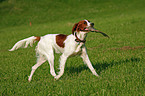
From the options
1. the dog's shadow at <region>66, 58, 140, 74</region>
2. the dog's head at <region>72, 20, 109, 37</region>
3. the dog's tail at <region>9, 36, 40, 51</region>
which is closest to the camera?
the dog's head at <region>72, 20, 109, 37</region>

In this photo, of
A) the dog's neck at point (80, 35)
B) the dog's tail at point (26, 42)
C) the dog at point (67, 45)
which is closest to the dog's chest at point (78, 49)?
the dog at point (67, 45)

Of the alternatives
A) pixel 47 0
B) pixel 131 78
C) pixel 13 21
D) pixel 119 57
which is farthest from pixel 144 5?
pixel 131 78

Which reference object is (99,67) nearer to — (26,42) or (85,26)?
(85,26)

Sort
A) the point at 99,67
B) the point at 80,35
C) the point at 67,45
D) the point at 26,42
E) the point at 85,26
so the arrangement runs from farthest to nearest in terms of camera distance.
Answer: the point at 99,67
the point at 26,42
the point at 67,45
the point at 80,35
the point at 85,26

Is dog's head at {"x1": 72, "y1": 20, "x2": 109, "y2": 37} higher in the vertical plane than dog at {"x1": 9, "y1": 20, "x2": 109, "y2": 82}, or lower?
higher

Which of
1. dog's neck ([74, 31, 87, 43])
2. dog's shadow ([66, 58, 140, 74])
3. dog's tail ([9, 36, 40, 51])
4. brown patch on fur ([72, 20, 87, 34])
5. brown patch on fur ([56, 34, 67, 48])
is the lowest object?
dog's shadow ([66, 58, 140, 74])

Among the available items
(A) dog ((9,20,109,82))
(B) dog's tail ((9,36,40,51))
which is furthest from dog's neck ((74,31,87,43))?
(B) dog's tail ((9,36,40,51))

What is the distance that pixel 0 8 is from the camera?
41781 millimetres

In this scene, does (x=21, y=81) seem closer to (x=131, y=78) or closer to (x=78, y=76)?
(x=78, y=76)

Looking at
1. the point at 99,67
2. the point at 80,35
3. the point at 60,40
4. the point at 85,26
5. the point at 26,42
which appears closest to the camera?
the point at 85,26

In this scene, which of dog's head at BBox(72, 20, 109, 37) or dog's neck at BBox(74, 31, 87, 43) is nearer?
dog's head at BBox(72, 20, 109, 37)

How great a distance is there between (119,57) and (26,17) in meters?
31.5

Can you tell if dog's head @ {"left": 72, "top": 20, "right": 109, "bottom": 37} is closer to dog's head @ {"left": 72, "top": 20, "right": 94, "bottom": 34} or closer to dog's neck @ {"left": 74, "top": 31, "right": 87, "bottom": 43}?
dog's head @ {"left": 72, "top": 20, "right": 94, "bottom": 34}

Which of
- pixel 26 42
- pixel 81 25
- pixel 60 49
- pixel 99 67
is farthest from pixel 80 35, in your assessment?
pixel 26 42
